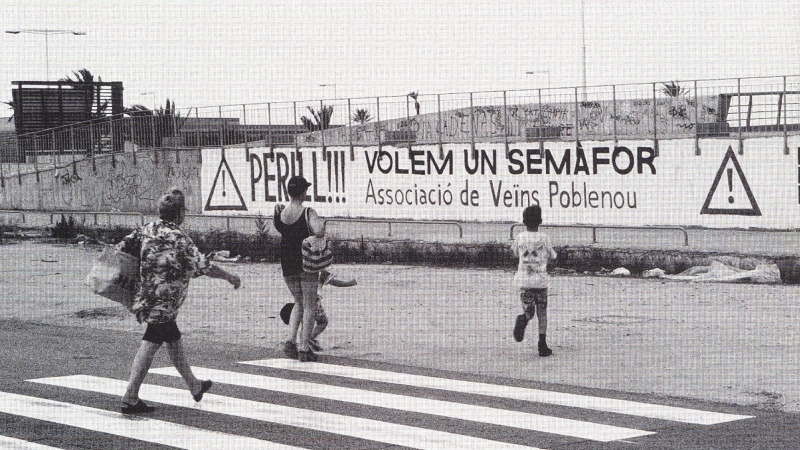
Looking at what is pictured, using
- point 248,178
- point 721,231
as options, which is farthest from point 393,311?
point 248,178

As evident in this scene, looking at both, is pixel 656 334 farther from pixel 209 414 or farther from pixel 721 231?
pixel 721 231

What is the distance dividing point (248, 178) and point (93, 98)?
21.4 m

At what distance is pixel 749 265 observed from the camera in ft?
58.7

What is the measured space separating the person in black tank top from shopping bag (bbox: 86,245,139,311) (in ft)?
7.54

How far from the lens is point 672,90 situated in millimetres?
26156

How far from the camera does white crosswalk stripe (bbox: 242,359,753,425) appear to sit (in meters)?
8.46

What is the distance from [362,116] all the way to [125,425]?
76.2 ft

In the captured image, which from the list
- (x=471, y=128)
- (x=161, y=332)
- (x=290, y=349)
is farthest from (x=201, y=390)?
(x=471, y=128)

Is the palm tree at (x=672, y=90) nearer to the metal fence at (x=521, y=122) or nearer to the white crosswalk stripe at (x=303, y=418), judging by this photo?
the metal fence at (x=521, y=122)

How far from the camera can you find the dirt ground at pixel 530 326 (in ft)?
33.6

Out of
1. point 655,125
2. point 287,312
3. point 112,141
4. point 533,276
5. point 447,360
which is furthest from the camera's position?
point 112,141

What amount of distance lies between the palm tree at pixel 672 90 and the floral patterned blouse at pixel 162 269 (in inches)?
749

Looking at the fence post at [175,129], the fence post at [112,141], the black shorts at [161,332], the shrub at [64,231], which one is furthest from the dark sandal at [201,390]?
the fence post at [112,141]

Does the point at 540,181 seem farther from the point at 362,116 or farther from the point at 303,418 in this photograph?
the point at 303,418
